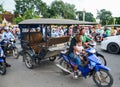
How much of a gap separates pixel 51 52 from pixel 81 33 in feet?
5.35

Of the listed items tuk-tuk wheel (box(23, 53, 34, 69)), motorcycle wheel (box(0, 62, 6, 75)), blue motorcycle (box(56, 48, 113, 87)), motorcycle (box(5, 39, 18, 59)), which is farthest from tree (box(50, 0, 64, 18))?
blue motorcycle (box(56, 48, 113, 87))

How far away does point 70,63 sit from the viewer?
5.55 m

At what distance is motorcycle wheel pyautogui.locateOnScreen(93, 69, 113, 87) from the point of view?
4.67m

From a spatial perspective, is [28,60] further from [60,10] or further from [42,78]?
[60,10]

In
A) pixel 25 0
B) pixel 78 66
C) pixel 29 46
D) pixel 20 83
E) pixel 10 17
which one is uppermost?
pixel 25 0

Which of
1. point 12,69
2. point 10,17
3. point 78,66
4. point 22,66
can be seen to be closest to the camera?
point 78,66

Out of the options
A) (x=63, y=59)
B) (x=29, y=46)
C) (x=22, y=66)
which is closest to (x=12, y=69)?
(x=22, y=66)

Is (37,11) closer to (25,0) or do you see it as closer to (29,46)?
(25,0)

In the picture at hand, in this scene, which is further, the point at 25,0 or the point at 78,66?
the point at 25,0

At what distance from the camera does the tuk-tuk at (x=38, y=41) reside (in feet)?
20.8

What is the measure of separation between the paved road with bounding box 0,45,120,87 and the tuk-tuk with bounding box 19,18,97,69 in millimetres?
448

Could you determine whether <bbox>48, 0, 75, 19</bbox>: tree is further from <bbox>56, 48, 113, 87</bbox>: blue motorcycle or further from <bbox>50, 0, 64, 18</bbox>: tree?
<bbox>56, 48, 113, 87</bbox>: blue motorcycle

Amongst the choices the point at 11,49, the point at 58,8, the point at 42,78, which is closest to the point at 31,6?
the point at 58,8

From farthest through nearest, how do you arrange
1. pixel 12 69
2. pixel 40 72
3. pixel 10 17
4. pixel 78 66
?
pixel 10 17 → pixel 12 69 → pixel 40 72 → pixel 78 66
